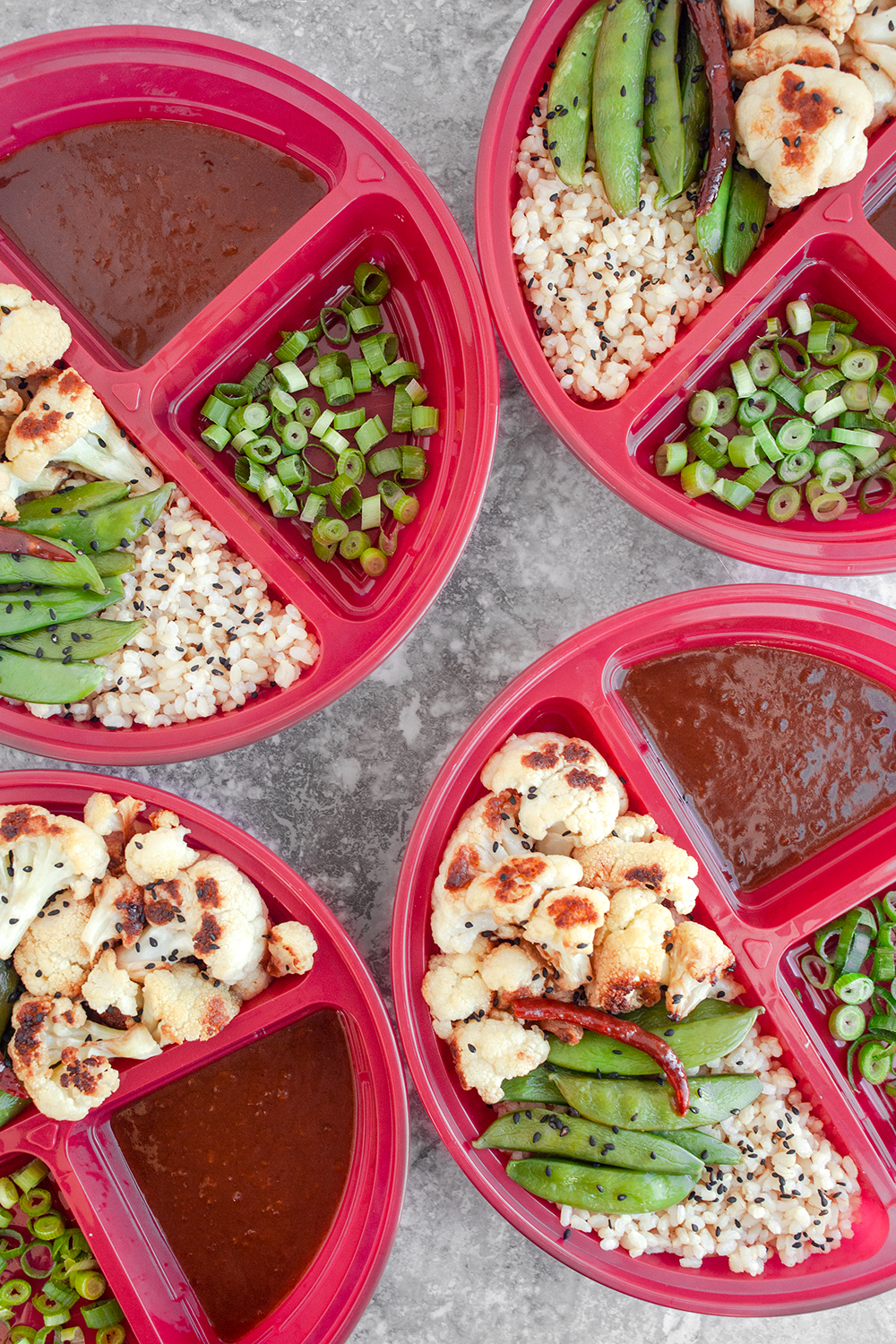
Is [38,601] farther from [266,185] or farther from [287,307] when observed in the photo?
[266,185]

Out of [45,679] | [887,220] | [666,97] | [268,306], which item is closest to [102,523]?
[45,679]

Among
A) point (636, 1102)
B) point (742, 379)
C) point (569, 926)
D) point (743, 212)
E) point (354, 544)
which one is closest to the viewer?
point (569, 926)

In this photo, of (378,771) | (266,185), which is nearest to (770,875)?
(378,771)

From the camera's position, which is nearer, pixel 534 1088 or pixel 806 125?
pixel 806 125

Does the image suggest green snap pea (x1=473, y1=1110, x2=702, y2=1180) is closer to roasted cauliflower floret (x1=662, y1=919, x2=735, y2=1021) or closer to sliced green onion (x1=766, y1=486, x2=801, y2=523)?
roasted cauliflower floret (x1=662, y1=919, x2=735, y2=1021)

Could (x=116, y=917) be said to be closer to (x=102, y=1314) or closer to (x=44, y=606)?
(x=44, y=606)

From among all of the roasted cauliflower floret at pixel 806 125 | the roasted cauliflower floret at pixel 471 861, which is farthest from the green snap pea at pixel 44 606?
the roasted cauliflower floret at pixel 806 125
